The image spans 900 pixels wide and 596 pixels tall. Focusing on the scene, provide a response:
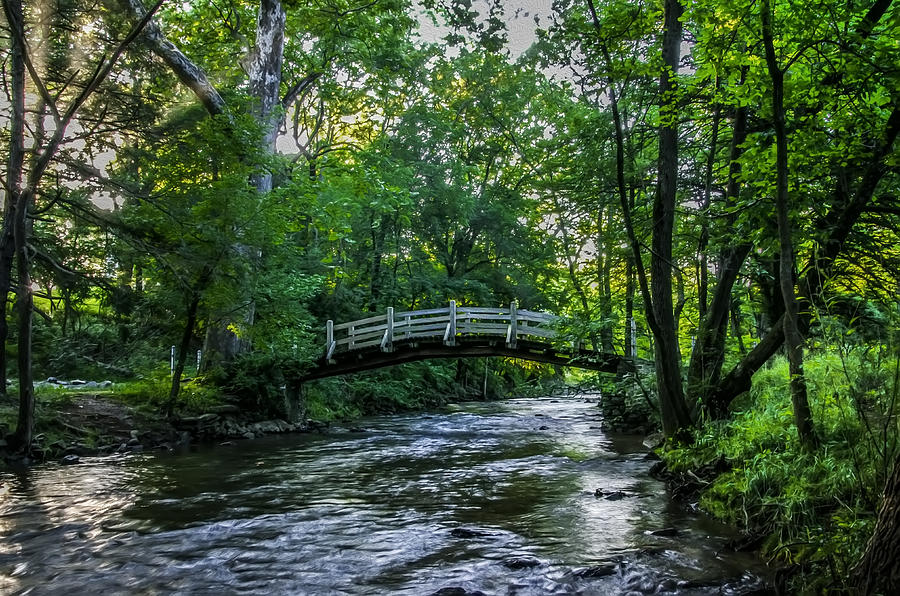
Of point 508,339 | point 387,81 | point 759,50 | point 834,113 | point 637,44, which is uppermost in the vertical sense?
point 387,81

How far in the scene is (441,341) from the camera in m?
14.8

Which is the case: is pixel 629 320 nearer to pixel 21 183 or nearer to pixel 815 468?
pixel 815 468

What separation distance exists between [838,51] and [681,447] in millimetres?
4521

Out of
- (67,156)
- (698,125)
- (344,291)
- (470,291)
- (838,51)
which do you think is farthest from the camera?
(470,291)

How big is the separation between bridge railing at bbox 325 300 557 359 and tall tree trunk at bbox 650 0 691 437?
6645 millimetres

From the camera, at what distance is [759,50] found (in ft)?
19.8

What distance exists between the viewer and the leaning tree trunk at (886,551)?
2.56 metres

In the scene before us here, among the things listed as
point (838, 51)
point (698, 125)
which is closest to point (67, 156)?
point (698, 125)

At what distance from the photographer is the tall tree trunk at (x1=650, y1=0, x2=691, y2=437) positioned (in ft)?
24.0

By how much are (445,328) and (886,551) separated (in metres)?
13.1

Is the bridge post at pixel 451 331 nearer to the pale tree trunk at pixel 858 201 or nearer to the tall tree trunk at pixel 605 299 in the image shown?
the tall tree trunk at pixel 605 299

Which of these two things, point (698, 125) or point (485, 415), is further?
point (485, 415)

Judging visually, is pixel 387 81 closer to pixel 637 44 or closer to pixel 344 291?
pixel 344 291

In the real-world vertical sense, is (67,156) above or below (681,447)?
above
